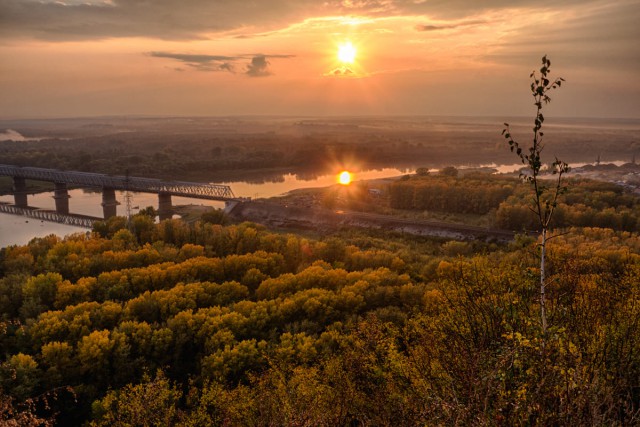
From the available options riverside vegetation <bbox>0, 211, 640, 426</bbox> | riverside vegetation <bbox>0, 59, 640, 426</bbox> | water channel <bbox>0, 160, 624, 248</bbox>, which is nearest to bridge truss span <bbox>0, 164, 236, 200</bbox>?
water channel <bbox>0, 160, 624, 248</bbox>

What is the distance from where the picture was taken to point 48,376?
661 inches

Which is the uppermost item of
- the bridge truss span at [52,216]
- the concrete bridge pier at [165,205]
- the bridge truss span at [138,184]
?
the bridge truss span at [138,184]

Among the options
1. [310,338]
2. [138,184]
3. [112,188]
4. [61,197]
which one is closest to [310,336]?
[310,338]

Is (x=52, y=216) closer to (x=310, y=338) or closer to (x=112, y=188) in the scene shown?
(x=112, y=188)

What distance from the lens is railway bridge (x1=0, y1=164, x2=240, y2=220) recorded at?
221 ft

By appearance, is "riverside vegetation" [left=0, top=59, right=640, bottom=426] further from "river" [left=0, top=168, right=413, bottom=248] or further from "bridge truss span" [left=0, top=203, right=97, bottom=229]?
"bridge truss span" [left=0, top=203, right=97, bottom=229]

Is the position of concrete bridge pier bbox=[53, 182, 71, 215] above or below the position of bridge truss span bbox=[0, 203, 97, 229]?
above

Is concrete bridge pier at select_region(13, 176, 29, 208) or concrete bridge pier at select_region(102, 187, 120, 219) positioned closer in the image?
concrete bridge pier at select_region(102, 187, 120, 219)

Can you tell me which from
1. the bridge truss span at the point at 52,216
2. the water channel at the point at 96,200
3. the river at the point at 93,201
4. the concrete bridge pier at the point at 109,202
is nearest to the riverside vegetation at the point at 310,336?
the river at the point at 93,201

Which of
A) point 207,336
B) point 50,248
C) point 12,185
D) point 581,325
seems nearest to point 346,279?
point 207,336

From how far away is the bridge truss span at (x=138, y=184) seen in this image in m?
68.1

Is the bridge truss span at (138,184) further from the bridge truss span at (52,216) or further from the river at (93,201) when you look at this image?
the bridge truss span at (52,216)

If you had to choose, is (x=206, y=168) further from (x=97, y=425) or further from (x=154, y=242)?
(x=97, y=425)

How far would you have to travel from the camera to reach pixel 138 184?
7300 centimetres
